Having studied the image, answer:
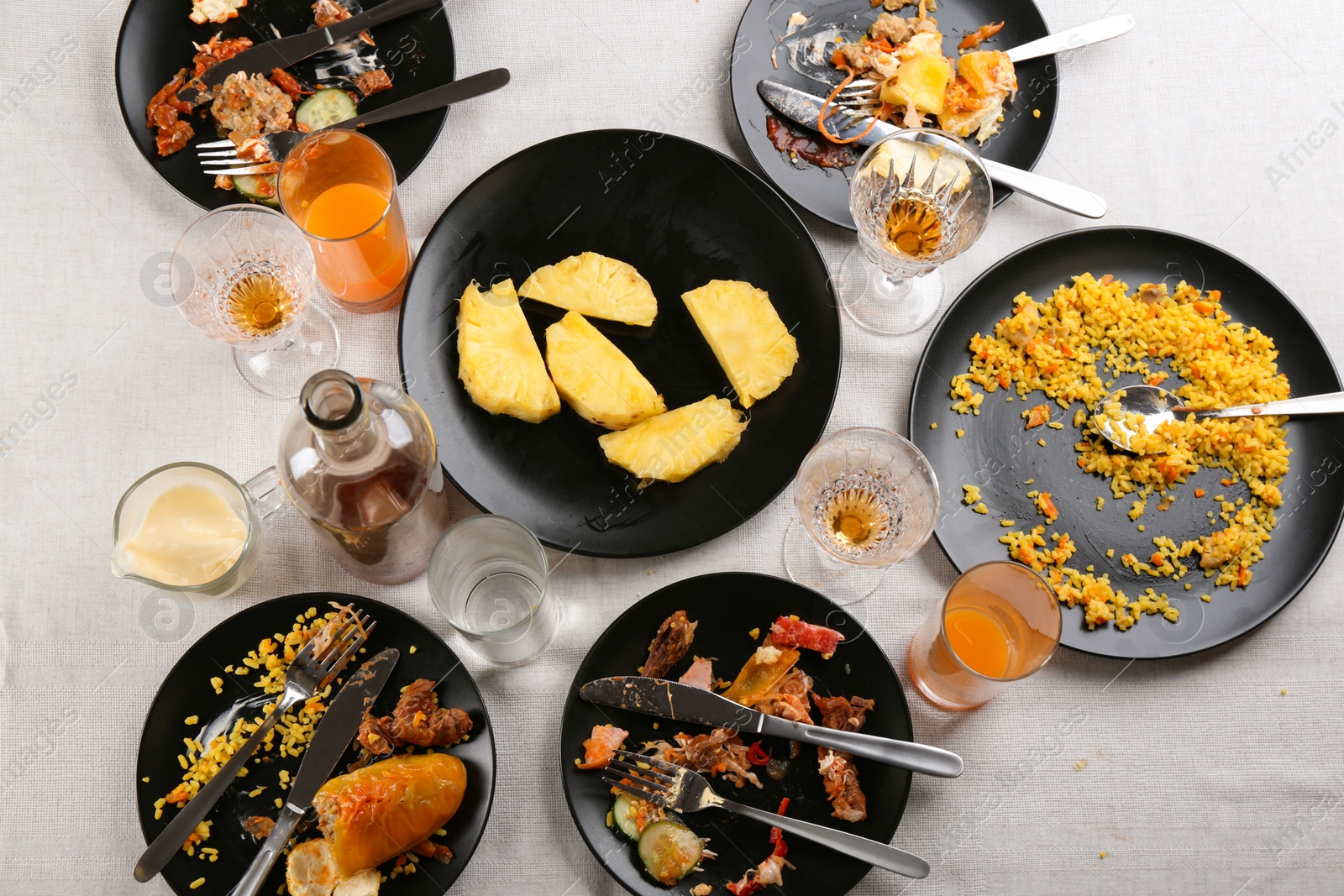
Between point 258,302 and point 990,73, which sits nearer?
point 258,302

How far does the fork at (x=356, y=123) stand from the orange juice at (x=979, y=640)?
1731 mm

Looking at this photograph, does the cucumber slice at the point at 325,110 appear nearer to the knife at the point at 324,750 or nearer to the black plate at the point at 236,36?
the black plate at the point at 236,36

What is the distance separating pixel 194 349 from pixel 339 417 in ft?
3.16

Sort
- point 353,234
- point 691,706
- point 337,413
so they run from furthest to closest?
point 353,234, point 691,706, point 337,413

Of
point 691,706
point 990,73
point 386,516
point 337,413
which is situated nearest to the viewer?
point 337,413

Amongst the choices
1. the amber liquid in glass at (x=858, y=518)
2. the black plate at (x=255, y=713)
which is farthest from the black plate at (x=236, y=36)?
the amber liquid in glass at (x=858, y=518)

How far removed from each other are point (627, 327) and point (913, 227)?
30.3 inches

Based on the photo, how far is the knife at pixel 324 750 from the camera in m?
1.91

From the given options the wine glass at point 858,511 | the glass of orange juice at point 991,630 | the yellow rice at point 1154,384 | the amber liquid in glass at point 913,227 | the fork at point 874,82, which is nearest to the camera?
the glass of orange juice at point 991,630

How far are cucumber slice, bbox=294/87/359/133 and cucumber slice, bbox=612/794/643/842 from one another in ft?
6.04

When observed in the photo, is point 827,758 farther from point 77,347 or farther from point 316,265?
point 77,347

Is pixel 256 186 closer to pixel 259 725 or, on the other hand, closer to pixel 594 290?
pixel 594 290

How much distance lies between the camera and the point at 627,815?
1.99 metres

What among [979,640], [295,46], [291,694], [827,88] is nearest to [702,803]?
[979,640]
